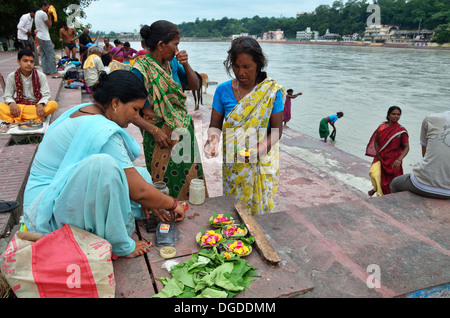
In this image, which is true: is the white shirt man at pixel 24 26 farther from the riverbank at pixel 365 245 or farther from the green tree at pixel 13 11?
the riverbank at pixel 365 245

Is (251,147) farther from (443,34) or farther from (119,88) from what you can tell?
(443,34)

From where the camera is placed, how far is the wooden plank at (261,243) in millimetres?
1512

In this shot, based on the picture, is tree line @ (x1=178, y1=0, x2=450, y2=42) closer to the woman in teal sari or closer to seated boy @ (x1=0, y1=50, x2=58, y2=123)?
seated boy @ (x1=0, y1=50, x2=58, y2=123)

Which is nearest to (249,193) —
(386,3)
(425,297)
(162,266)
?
(162,266)

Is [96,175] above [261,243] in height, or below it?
above

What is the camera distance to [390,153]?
3.82 metres

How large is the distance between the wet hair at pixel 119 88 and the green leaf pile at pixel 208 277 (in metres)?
0.90

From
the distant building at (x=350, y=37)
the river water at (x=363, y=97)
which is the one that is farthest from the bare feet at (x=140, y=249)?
the distant building at (x=350, y=37)

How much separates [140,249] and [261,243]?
64cm

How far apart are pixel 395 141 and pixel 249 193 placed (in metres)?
2.52

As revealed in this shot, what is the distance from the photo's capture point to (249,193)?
7.54 feet

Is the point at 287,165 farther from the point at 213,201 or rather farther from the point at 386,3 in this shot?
the point at 386,3

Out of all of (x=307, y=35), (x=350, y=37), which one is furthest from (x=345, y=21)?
(x=307, y=35)
